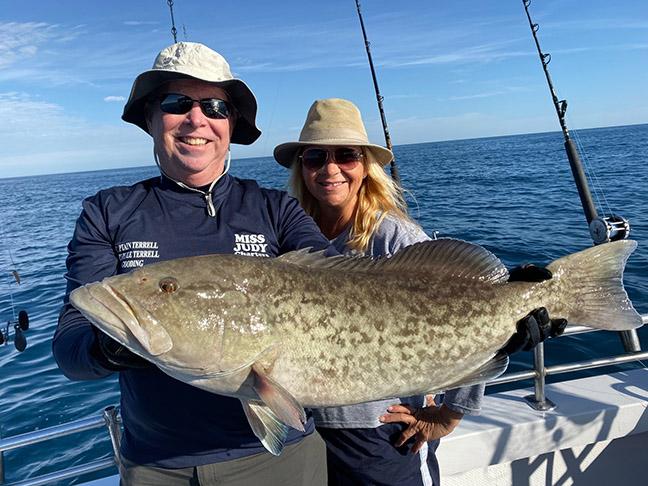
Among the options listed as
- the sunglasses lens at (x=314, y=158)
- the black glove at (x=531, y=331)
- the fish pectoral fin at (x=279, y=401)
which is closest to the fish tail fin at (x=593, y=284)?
the black glove at (x=531, y=331)

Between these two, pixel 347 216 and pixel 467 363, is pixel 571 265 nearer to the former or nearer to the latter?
pixel 467 363

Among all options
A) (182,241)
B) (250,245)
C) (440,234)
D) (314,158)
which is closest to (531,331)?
(250,245)

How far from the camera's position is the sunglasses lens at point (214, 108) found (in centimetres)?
260

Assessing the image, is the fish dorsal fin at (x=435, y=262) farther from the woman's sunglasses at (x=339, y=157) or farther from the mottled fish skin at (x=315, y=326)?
the woman's sunglasses at (x=339, y=157)

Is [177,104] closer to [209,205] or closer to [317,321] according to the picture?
[209,205]

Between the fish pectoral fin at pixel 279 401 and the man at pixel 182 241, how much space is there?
41 centimetres

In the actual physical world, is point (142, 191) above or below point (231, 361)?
above

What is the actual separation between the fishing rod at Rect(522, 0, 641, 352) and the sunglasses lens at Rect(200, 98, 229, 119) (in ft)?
12.2

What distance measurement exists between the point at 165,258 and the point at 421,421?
69.7 inches

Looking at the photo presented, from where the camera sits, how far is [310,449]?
259cm

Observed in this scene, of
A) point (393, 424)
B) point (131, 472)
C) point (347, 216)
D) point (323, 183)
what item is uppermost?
point (323, 183)

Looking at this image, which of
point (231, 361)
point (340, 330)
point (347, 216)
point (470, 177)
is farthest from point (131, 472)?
point (470, 177)

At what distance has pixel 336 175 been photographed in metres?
3.44

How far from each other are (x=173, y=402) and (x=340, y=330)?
0.89 metres
